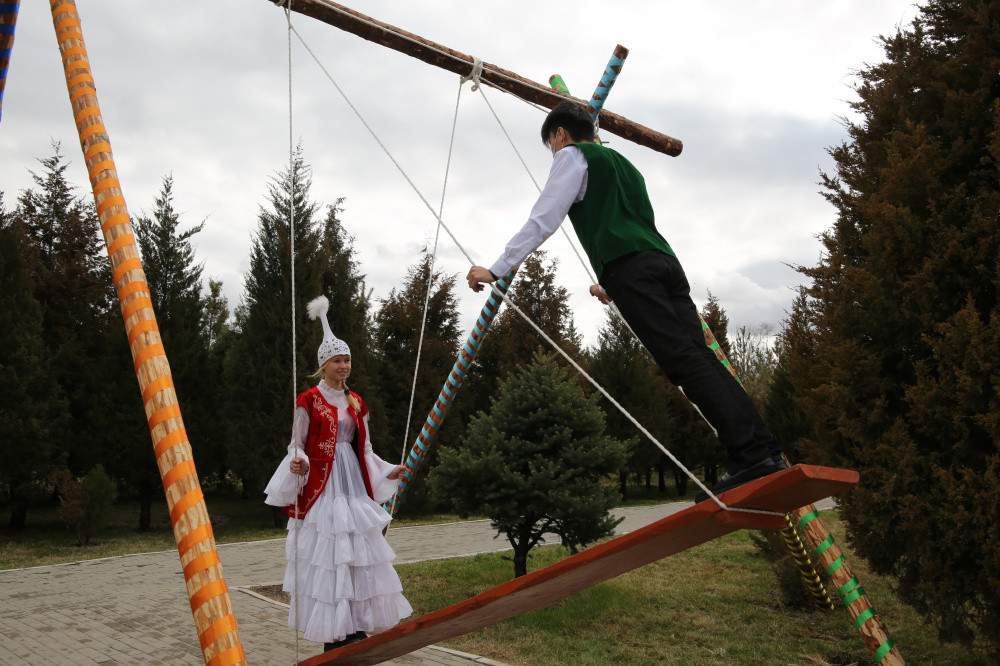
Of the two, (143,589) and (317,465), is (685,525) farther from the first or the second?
(143,589)

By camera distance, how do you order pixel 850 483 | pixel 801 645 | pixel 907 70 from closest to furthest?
pixel 850 483 → pixel 907 70 → pixel 801 645

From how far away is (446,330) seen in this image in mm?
17047

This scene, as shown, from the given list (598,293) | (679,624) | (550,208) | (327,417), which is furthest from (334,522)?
(679,624)

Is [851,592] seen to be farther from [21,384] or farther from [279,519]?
[21,384]

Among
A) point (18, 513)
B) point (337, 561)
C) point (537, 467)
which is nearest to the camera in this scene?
point (337, 561)

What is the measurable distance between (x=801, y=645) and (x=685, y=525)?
3997mm

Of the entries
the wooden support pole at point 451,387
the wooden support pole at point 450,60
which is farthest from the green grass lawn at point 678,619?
the wooden support pole at point 450,60

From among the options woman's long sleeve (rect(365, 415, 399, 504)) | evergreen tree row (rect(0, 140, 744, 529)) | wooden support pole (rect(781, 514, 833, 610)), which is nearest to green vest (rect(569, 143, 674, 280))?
woman's long sleeve (rect(365, 415, 399, 504))

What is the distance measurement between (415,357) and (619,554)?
1376 cm

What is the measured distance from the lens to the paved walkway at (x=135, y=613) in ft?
17.7

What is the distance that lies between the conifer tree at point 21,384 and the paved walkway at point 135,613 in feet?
11.9

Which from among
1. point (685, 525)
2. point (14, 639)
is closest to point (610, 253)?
point (685, 525)

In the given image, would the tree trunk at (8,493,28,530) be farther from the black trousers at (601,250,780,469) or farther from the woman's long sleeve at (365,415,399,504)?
the black trousers at (601,250,780,469)

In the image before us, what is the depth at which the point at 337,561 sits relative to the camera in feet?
14.0
